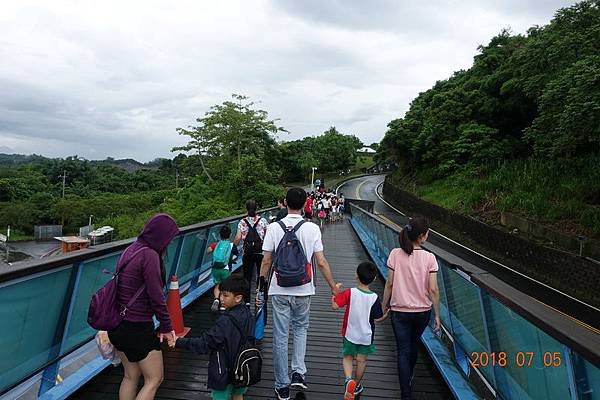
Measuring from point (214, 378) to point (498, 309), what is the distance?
1970mm

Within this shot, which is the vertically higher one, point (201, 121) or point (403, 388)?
point (201, 121)

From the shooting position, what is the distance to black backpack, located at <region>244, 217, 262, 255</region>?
5.88 meters

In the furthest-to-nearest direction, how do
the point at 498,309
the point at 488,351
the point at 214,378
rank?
the point at 488,351 → the point at 498,309 → the point at 214,378

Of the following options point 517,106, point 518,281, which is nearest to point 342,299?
point 518,281

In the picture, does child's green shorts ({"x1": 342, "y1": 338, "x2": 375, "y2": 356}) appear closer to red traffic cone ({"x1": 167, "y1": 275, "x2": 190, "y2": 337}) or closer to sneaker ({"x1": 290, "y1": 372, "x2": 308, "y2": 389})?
sneaker ({"x1": 290, "y1": 372, "x2": 308, "y2": 389})

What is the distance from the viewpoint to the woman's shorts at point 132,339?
8.45 feet

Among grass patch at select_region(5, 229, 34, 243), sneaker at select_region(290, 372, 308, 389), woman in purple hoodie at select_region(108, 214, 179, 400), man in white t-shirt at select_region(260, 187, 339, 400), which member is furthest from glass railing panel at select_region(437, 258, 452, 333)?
grass patch at select_region(5, 229, 34, 243)

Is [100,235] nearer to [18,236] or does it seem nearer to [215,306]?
[18,236]

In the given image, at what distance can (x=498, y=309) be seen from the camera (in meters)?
2.99

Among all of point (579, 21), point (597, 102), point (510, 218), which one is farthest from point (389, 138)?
point (597, 102)

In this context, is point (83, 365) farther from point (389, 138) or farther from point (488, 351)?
point (389, 138)

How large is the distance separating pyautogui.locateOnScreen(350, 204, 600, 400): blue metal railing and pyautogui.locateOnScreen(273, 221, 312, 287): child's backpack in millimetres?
1355

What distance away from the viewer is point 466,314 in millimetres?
3818

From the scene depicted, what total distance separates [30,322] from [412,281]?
2.80 meters
